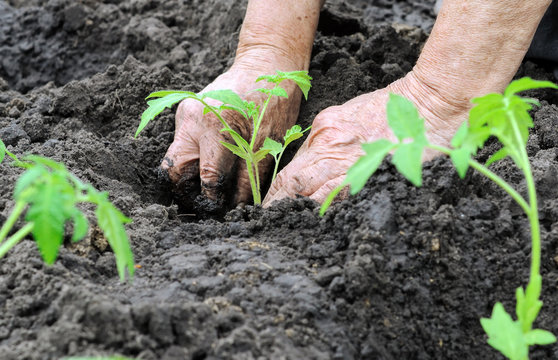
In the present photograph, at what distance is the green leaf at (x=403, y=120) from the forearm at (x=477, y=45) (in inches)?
33.1

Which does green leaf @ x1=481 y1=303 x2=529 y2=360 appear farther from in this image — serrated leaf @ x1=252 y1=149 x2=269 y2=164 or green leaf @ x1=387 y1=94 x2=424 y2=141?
serrated leaf @ x1=252 y1=149 x2=269 y2=164

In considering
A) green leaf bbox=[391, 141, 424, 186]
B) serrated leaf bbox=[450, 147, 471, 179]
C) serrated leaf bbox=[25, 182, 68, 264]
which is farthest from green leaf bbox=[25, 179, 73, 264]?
serrated leaf bbox=[450, 147, 471, 179]

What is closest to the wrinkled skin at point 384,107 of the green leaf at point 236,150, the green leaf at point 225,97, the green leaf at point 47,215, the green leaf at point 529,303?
the green leaf at point 236,150

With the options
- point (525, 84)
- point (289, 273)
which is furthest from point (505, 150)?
point (289, 273)

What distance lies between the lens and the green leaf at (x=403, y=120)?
1229mm

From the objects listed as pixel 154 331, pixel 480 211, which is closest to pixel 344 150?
pixel 480 211

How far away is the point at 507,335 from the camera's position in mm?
1215

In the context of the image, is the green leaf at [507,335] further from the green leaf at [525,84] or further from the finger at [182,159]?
the finger at [182,159]

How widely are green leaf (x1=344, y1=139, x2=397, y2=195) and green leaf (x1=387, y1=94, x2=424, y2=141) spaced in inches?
1.8

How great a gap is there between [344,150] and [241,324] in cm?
84

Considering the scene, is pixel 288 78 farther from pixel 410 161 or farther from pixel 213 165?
pixel 410 161

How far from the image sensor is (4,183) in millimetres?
1889

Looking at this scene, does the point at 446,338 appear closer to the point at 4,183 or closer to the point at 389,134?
the point at 389,134

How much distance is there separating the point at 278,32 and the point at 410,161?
1.56 metres
